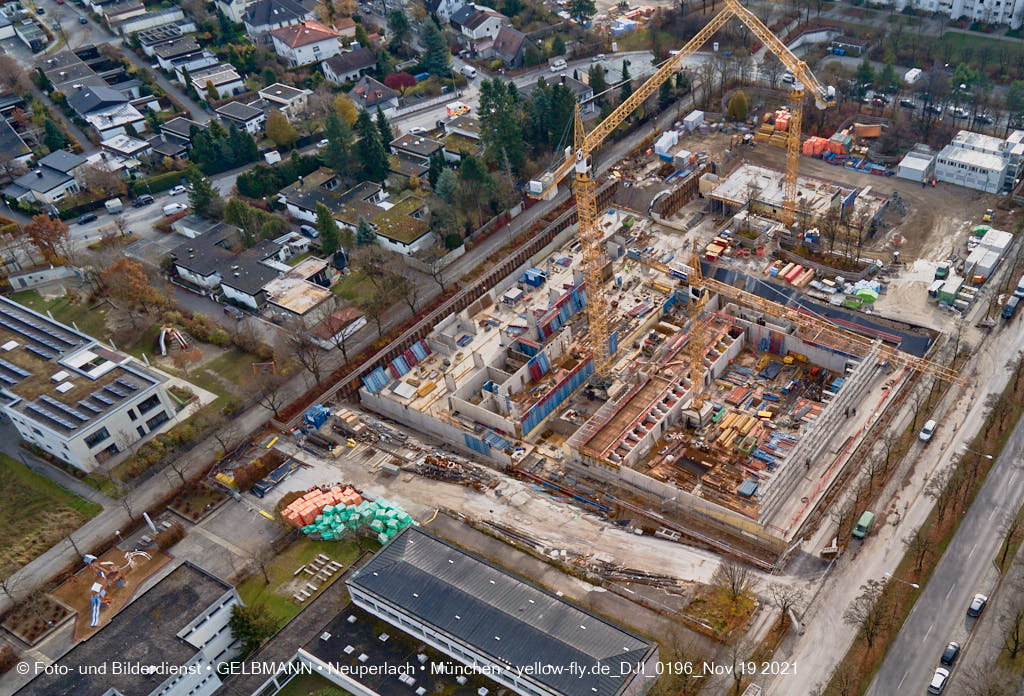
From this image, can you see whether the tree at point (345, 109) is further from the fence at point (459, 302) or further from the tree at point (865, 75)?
the tree at point (865, 75)

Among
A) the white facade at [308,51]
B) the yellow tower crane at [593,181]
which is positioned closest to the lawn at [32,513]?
the yellow tower crane at [593,181]

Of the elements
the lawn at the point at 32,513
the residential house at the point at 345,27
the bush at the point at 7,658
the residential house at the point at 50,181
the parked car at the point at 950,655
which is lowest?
the bush at the point at 7,658

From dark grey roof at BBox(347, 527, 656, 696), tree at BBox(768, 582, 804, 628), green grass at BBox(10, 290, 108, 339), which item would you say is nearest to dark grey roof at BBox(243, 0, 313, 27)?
green grass at BBox(10, 290, 108, 339)

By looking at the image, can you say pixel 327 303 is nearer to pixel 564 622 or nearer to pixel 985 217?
pixel 564 622

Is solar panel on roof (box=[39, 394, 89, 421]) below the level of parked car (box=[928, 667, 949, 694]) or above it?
above

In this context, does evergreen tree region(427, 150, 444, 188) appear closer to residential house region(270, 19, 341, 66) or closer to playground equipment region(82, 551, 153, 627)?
residential house region(270, 19, 341, 66)

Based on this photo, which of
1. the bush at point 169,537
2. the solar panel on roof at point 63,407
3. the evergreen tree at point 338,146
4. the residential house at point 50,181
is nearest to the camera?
the bush at point 169,537
